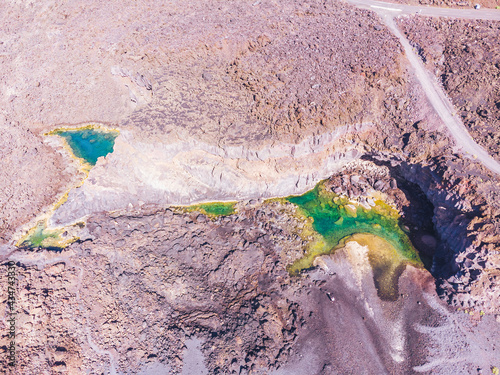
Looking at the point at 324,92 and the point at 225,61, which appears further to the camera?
the point at 225,61

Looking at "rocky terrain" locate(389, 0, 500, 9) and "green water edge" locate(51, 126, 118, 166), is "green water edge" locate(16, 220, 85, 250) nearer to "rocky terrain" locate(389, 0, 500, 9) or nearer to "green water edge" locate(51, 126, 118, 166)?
"green water edge" locate(51, 126, 118, 166)

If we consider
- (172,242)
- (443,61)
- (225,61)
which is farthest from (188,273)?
(443,61)

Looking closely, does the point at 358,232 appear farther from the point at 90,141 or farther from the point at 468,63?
the point at 90,141

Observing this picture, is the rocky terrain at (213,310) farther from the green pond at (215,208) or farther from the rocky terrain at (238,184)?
the green pond at (215,208)

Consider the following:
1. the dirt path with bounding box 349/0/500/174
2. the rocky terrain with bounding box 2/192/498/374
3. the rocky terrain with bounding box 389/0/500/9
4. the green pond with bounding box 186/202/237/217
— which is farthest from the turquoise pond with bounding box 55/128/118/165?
the rocky terrain with bounding box 389/0/500/9

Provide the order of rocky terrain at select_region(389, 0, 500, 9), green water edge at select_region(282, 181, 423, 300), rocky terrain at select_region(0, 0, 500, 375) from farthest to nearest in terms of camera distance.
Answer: rocky terrain at select_region(389, 0, 500, 9)
green water edge at select_region(282, 181, 423, 300)
rocky terrain at select_region(0, 0, 500, 375)

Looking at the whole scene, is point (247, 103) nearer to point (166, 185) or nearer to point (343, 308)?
point (166, 185)
